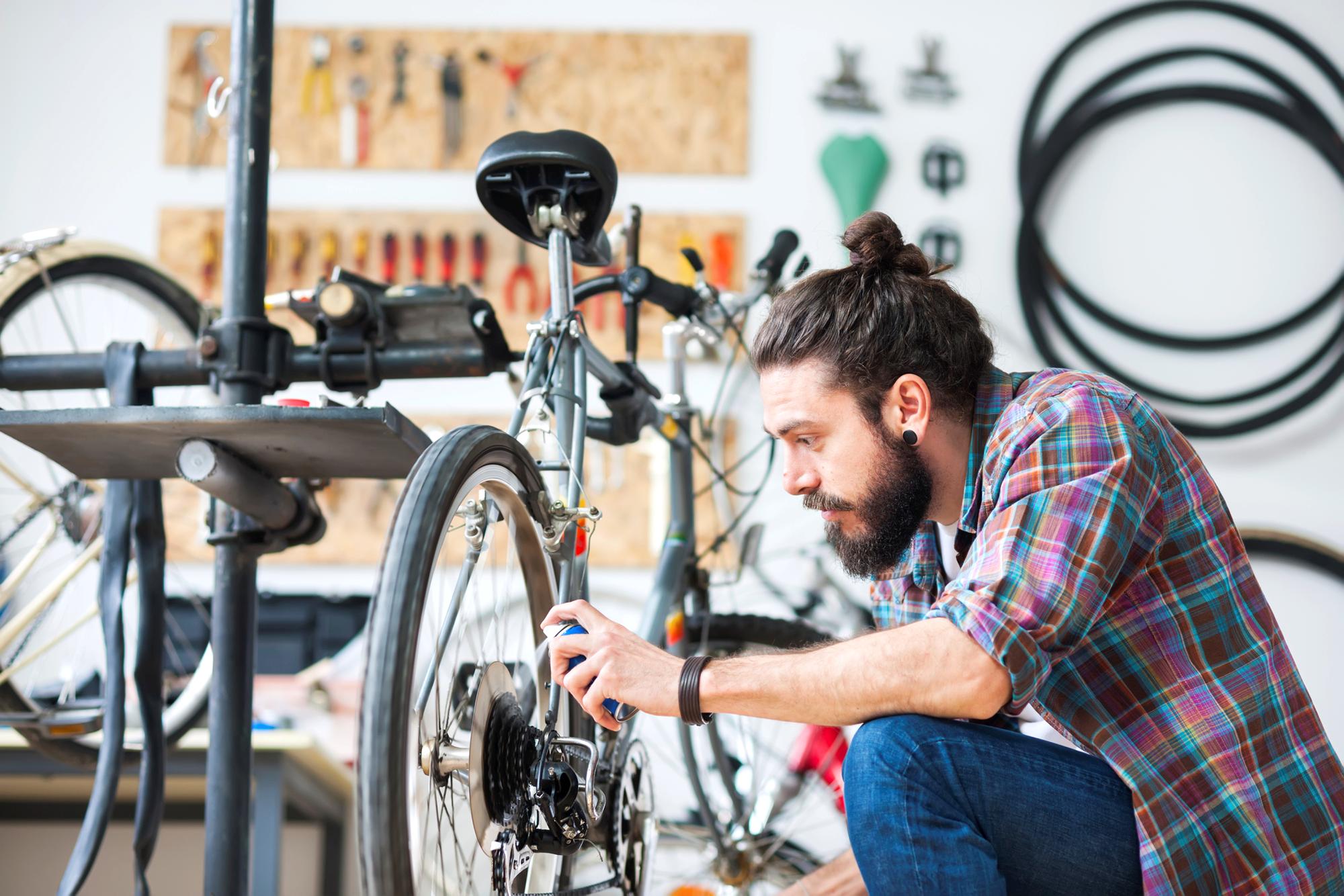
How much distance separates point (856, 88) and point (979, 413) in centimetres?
234

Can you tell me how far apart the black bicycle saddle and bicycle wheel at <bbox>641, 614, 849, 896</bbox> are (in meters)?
0.71

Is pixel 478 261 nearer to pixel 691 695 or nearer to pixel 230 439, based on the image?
pixel 230 439

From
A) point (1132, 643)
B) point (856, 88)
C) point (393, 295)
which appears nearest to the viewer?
point (1132, 643)

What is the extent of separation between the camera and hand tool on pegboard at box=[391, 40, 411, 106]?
350 cm

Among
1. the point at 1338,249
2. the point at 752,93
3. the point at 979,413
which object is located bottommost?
the point at 979,413

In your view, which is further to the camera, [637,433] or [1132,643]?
[637,433]

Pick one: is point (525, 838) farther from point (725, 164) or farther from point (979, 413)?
point (725, 164)

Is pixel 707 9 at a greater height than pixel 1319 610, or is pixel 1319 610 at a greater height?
pixel 707 9

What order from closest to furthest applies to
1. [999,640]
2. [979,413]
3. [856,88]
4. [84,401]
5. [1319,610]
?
1. [999,640]
2. [979,413]
3. [84,401]
4. [1319,610]
5. [856,88]

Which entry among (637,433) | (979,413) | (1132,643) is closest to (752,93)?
(637,433)

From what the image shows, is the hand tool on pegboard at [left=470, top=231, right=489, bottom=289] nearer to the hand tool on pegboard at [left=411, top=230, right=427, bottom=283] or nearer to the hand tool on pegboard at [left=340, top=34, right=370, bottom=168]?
the hand tool on pegboard at [left=411, top=230, right=427, bottom=283]

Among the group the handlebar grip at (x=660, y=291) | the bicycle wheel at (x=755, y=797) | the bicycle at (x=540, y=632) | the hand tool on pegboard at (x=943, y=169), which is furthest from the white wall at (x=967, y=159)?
the handlebar grip at (x=660, y=291)

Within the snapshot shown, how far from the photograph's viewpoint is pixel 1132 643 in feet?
3.89

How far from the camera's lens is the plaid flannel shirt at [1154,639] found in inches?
43.0
